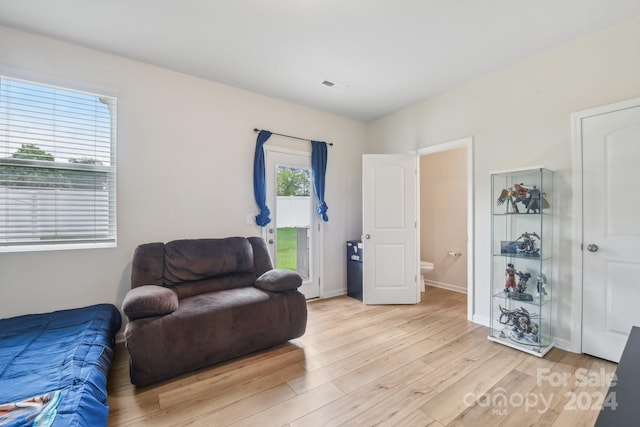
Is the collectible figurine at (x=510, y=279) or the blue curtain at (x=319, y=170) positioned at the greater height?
the blue curtain at (x=319, y=170)

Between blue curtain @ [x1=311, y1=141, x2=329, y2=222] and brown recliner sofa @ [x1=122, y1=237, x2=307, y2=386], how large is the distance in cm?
115

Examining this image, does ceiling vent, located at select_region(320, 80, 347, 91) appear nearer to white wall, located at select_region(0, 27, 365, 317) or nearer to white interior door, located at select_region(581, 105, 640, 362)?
white wall, located at select_region(0, 27, 365, 317)

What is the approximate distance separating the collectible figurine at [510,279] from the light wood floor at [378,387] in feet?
1.80

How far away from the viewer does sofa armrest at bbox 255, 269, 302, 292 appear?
8.42 feet

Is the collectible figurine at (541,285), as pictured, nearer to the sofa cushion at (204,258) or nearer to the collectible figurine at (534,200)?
the collectible figurine at (534,200)

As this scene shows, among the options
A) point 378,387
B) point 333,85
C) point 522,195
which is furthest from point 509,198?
point 333,85

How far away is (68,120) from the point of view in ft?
8.13

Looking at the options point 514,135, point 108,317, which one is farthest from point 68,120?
point 514,135

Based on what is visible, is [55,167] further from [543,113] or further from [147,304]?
[543,113]

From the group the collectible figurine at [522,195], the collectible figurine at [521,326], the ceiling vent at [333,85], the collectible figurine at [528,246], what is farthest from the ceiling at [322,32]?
the collectible figurine at [521,326]

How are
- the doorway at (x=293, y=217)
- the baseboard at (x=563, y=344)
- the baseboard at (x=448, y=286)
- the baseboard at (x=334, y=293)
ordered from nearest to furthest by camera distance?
the baseboard at (x=563, y=344) < the doorway at (x=293, y=217) < the baseboard at (x=334, y=293) < the baseboard at (x=448, y=286)

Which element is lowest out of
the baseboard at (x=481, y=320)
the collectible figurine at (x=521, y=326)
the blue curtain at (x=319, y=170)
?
the baseboard at (x=481, y=320)

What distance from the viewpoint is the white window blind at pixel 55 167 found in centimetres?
227

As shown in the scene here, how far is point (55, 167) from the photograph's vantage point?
241 cm
